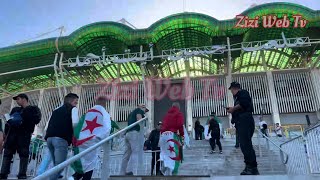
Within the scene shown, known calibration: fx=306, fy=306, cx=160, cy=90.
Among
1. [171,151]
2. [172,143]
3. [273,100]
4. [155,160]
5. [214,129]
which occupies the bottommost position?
[155,160]

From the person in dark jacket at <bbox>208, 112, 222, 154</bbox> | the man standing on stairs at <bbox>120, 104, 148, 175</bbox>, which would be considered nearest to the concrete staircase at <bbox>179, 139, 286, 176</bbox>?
the person in dark jacket at <bbox>208, 112, 222, 154</bbox>

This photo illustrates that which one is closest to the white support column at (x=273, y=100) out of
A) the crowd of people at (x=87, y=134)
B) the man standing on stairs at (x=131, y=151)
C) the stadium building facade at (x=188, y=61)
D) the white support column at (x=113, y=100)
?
the stadium building facade at (x=188, y=61)

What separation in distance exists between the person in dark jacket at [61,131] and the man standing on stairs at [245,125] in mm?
2544

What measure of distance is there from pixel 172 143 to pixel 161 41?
21.1m

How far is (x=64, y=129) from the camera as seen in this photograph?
154 inches

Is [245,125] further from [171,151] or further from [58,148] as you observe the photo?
[58,148]

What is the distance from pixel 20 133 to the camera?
491 centimetres

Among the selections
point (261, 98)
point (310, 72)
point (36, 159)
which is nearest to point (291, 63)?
point (310, 72)

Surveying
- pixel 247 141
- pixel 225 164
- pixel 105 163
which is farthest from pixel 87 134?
pixel 225 164

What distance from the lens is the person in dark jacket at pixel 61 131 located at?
3.83 m

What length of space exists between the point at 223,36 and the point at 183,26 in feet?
11.5

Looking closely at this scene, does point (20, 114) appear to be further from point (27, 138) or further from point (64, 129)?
point (64, 129)

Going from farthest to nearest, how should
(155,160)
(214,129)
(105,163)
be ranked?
(214,129) → (155,160) → (105,163)

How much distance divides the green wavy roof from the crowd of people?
766 inches
